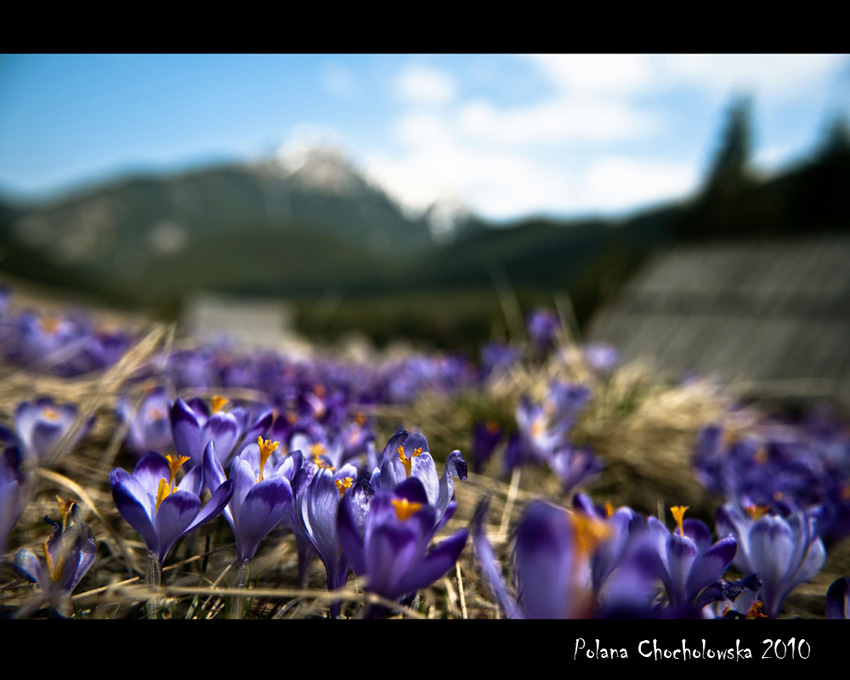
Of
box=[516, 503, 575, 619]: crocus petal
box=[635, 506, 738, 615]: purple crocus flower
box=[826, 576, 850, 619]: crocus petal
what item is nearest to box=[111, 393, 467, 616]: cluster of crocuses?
box=[516, 503, 575, 619]: crocus petal

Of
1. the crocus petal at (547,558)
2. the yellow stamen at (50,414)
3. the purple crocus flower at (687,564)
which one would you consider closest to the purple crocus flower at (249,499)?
the crocus petal at (547,558)

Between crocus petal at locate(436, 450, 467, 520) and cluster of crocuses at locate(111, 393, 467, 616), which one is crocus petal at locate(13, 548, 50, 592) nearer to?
cluster of crocuses at locate(111, 393, 467, 616)

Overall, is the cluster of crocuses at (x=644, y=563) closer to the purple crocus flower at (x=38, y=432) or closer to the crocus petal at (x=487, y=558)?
the crocus petal at (x=487, y=558)

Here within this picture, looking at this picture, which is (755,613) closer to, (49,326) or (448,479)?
(448,479)
